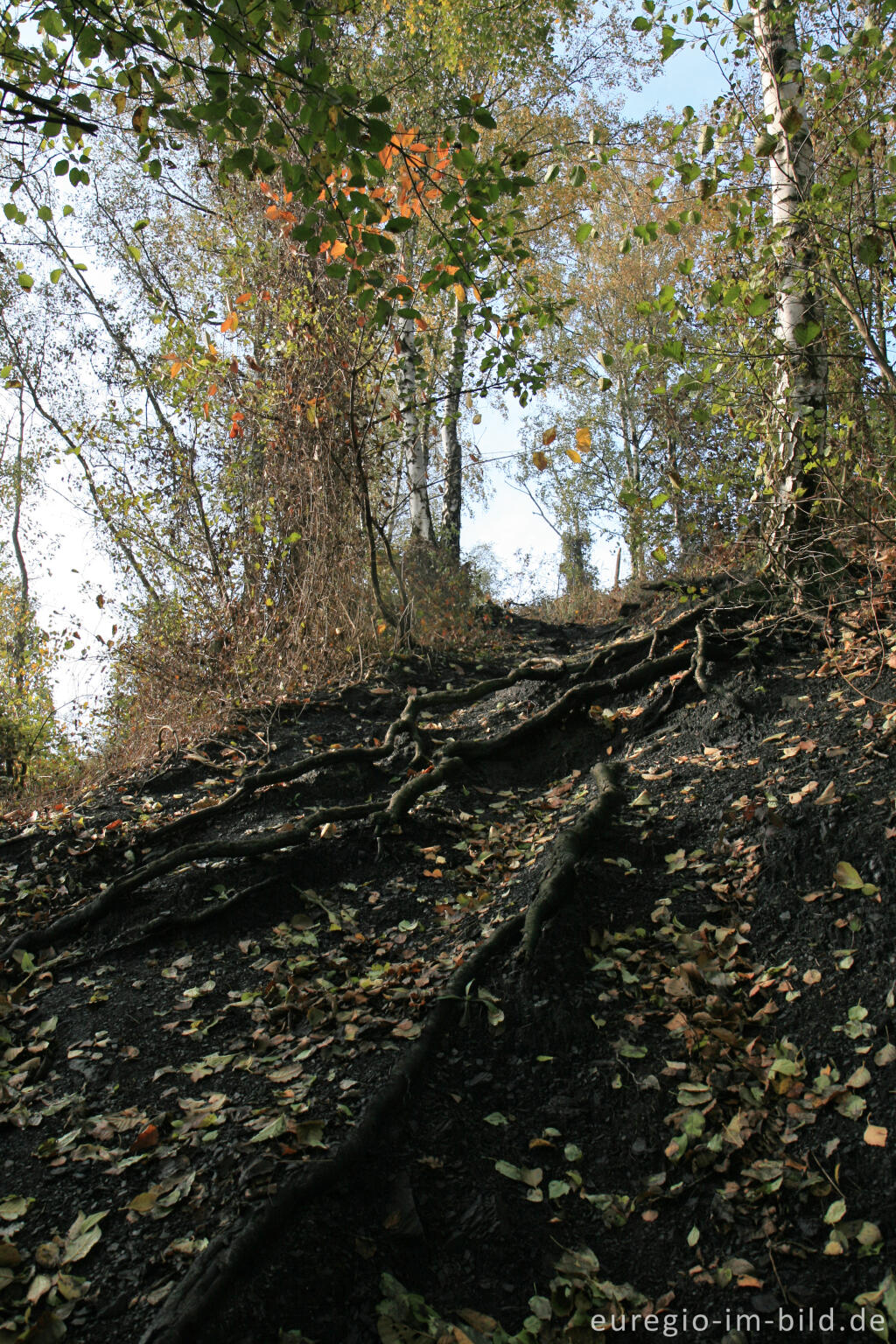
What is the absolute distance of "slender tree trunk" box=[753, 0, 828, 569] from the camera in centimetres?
539

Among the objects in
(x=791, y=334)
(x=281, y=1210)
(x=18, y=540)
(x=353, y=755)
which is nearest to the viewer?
(x=281, y=1210)

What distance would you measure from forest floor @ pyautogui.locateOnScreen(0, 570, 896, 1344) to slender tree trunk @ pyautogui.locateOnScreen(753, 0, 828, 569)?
0.78 metres

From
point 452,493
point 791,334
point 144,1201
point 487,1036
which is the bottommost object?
point 144,1201

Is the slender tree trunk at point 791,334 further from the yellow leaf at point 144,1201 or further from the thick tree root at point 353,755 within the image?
the yellow leaf at point 144,1201

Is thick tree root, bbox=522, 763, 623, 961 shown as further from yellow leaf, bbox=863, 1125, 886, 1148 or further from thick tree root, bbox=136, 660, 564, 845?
thick tree root, bbox=136, 660, 564, 845

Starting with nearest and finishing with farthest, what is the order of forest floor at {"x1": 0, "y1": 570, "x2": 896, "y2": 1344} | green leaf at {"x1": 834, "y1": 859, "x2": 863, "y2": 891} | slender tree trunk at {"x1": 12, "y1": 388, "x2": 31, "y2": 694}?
forest floor at {"x1": 0, "y1": 570, "x2": 896, "y2": 1344}, green leaf at {"x1": 834, "y1": 859, "x2": 863, "y2": 891}, slender tree trunk at {"x1": 12, "y1": 388, "x2": 31, "y2": 694}

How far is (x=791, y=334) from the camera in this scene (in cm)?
575

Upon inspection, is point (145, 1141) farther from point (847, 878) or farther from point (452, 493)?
point (452, 493)

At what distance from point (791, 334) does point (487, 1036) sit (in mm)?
5075

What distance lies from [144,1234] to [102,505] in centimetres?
617

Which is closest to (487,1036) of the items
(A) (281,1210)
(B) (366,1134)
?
(B) (366,1134)

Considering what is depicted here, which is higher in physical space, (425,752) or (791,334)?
(791,334)

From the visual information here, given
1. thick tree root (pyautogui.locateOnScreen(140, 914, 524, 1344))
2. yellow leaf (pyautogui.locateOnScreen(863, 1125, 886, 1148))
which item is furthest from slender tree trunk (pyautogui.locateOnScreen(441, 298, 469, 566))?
yellow leaf (pyautogui.locateOnScreen(863, 1125, 886, 1148))

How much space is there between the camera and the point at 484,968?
3688mm
